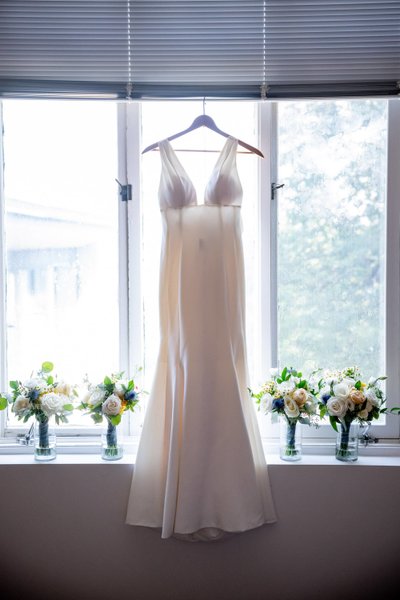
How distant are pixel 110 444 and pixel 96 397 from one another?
20 centimetres

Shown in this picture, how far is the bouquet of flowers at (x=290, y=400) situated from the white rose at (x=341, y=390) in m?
0.08

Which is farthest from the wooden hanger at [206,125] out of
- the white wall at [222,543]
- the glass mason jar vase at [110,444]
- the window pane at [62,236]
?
the white wall at [222,543]

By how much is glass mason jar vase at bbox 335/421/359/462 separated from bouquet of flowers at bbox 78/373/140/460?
0.77 metres

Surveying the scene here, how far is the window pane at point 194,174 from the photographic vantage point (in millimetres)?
1741

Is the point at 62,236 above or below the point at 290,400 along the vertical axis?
above

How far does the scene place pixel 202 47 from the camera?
163cm

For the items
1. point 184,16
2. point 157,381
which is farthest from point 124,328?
point 184,16

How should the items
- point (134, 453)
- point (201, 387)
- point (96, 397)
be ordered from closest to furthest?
point (201, 387)
point (96, 397)
point (134, 453)

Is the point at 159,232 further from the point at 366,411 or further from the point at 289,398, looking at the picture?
the point at 366,411

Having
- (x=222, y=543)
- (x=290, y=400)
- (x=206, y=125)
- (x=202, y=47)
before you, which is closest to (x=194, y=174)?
(x=206, y=125)

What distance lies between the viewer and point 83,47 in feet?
5.39

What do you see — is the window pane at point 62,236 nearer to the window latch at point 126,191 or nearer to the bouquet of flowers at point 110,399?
the window latch at point 126,191

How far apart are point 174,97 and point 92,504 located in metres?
1.54

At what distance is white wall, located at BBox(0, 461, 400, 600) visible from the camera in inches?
61.7
